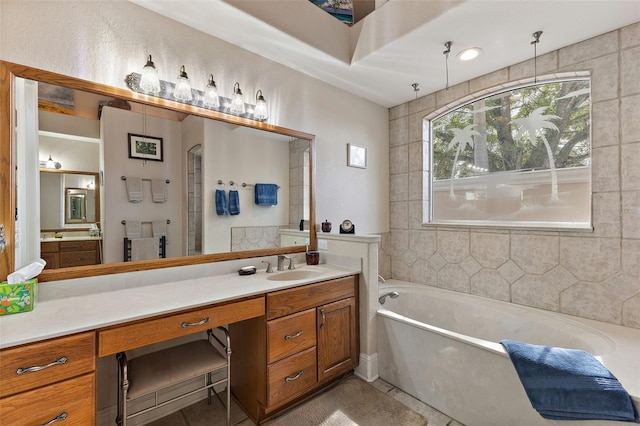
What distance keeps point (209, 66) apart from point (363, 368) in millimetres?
2476

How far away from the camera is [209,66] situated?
6.07ft

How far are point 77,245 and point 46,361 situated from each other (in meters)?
0.67

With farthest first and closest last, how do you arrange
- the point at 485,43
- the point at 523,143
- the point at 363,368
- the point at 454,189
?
the point at 454,189 → the point at 523,143 → the point at 363,368 → the point at 485,43

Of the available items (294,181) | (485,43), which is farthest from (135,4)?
(485,43)

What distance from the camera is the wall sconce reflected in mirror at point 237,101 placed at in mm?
1928

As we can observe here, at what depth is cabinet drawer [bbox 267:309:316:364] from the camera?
61.9 inches

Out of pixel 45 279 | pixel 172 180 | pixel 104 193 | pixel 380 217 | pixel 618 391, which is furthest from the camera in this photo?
pixel 380 217

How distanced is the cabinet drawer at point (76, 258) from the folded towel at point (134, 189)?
35cm

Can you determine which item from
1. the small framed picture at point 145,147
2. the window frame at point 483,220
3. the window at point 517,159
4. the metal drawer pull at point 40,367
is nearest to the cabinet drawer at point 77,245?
the small framed picture at point 145,147

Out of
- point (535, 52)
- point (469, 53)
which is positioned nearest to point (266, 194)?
point (469, 53)

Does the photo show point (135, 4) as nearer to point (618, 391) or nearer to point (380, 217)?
point (380, 217)

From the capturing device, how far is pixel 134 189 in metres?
1.61

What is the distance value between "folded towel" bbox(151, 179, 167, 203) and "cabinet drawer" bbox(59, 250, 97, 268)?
0.43 m

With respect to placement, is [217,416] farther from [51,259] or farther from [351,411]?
[51,259]
